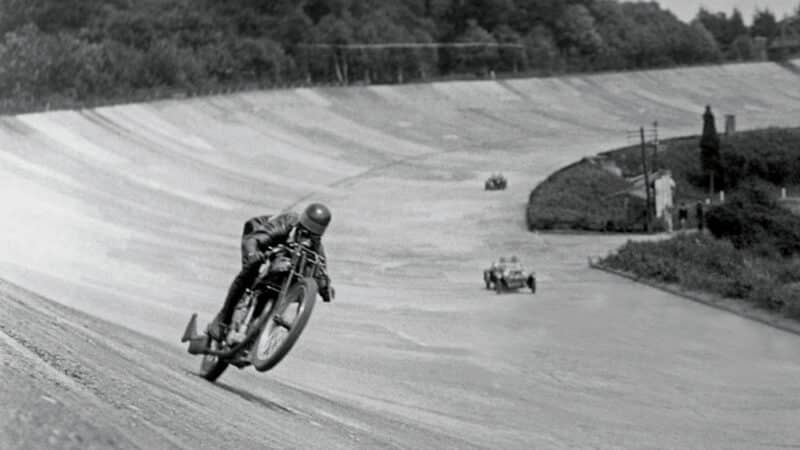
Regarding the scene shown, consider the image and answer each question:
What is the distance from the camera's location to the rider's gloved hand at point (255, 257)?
38.5 feet

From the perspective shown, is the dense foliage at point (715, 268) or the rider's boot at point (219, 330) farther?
the dense foliage at point (715, 268)

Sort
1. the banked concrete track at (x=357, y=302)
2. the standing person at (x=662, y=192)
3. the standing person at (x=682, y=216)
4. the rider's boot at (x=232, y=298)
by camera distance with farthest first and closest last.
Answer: the standing person at (x=662, y=192) < the standing person at (x=682, y=216) < the rider's boot at (x=232, y=298) < the banked concrete track at (x=357, y=302)

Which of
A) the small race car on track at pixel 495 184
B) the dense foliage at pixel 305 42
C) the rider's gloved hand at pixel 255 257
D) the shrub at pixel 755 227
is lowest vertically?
the shrub at pixel 755 227

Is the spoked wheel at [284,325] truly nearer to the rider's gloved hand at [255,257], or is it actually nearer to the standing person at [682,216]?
the rider's gloved hand at [255,257]

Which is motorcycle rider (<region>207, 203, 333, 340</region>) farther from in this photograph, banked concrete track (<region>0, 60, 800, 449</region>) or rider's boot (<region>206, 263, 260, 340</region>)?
banked concrete track (<region>0, 60, 800, 449</region>)

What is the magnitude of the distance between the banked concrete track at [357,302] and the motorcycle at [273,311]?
0.44m

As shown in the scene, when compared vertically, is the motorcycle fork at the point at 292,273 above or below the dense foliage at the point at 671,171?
below

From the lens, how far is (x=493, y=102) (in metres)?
95.9

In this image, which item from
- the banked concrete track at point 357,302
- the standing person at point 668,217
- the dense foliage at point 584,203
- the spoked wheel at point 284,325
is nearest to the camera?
the banked concrete track at point 357,302

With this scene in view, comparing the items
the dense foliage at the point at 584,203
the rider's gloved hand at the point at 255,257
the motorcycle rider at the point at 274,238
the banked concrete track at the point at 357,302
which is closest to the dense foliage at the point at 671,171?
the dense foliage at the point at 584,203

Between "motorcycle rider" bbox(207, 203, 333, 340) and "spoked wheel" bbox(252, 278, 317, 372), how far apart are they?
32 cm

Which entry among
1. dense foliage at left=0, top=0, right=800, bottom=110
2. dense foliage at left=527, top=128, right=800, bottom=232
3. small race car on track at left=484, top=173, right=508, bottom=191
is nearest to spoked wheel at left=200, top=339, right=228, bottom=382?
dense foliage at left=527, top=128, right=800, bottom=232

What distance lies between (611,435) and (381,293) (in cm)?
2260

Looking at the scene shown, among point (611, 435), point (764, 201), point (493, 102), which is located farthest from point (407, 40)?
point (611, 435)
